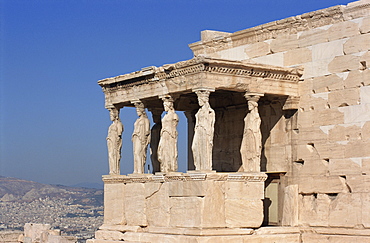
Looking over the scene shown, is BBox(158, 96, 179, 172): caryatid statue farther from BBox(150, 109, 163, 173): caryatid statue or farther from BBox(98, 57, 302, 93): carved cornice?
BBox(150, 109, 163, 173): caryatid statue

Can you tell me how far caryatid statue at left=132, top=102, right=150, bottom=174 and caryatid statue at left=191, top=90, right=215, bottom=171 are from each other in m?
Answer: 2.34

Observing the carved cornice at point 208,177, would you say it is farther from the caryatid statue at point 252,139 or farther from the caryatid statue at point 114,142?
the caryatid statue at point 114,142

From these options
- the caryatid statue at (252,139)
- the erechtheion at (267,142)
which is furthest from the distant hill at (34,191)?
the caryatid statue at (252,139)

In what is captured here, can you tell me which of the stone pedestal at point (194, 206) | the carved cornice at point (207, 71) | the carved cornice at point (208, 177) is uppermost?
the carved cornice at point (207, 71)

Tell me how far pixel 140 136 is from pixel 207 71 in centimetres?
297

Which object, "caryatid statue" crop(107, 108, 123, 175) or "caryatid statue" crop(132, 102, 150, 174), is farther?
"caryatid statue" crop(107, 108, 123, 175)

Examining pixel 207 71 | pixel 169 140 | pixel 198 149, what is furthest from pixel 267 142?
pixel 207 71

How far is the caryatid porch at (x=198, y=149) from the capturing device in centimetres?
1703

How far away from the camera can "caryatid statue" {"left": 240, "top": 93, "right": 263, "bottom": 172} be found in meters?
17.6

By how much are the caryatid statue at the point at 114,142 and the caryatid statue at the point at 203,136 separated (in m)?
3.39

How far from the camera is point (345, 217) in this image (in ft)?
55.7

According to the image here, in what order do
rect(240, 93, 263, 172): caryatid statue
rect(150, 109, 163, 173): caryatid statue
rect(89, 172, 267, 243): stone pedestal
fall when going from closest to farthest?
rect(89, 172, 267, 243): stone pedestal
rect(240, 93, 263, 172): caryatid statue
rect(150, 109, 163, 173): caryatid statue

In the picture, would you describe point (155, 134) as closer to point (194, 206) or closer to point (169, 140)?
point (169, 140)

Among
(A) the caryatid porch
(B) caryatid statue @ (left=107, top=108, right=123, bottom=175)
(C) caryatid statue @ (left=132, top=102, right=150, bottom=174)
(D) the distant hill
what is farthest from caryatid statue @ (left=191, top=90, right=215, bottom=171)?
(D) the distant hill
